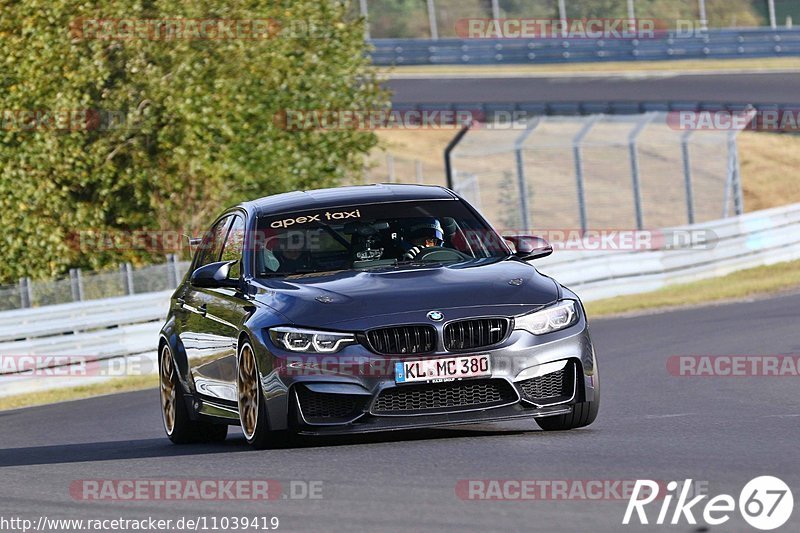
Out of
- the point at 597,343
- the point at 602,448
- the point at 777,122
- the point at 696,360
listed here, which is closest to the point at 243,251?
the point at 602,448

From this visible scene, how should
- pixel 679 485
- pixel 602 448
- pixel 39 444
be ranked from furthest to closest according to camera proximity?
pixel 39 444 → pixel 602 448 → pixel 679 485

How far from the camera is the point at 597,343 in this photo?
727 inches

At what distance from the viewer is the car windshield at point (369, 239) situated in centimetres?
1028

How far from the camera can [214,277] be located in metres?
10.4

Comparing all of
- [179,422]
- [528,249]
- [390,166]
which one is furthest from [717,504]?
[390,166]

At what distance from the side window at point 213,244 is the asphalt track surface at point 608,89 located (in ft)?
96.6

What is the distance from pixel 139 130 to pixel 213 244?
588 inches

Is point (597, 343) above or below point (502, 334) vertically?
below

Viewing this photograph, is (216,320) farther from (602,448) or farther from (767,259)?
(767,259)

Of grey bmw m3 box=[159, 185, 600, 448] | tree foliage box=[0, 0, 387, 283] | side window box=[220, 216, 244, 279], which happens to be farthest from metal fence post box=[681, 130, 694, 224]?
grey bmw m3 box=[159, 185, 600, 448]

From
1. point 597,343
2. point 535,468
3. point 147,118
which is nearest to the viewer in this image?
point 535,468

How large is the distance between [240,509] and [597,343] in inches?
447

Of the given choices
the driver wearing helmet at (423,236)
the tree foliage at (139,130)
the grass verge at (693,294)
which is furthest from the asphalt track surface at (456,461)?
the tree foliage at (139,130)

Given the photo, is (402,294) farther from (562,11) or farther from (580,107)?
(562,11)
